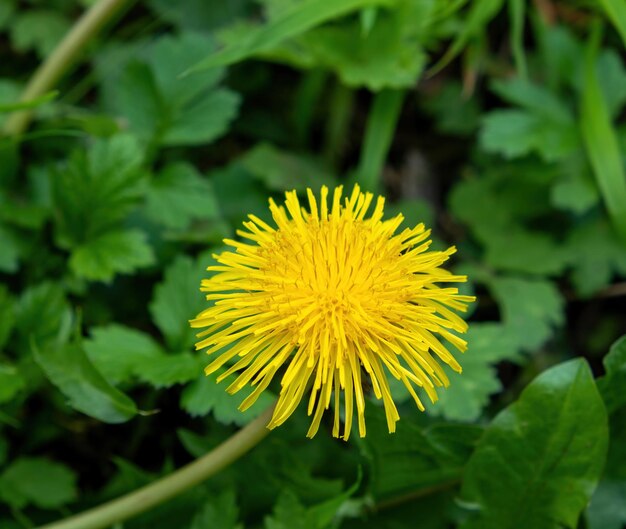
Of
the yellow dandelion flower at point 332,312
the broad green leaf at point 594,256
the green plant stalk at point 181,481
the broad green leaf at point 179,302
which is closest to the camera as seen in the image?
the yellow dandelion flower at point 332,312

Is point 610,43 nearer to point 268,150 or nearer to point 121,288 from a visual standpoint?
point 268,150

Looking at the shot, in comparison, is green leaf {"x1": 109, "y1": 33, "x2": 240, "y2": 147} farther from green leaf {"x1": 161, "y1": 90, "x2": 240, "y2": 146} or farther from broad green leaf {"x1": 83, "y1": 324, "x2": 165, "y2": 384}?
broad green leaf {"x1": 83, "y1": 324, "x2": 165, "y2": 384}

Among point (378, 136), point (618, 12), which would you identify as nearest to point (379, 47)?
point (378, 136)

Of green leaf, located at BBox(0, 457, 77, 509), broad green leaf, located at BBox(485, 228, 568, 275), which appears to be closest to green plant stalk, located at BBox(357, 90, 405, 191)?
broad green leaf, located at BBox(485, 228, 568, 275)

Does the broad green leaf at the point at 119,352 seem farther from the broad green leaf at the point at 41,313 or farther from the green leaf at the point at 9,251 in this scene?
the green leaf at the point at 9,251

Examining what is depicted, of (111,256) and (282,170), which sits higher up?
(282,170)

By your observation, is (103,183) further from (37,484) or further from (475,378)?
(475,378)

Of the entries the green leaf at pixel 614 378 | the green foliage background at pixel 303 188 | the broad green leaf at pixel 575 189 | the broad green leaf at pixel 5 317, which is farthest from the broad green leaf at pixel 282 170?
the green leaf at pixel 614 378
